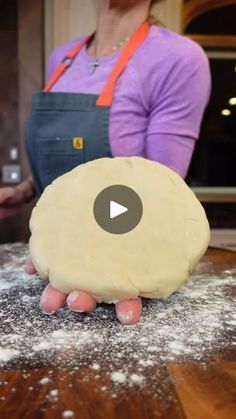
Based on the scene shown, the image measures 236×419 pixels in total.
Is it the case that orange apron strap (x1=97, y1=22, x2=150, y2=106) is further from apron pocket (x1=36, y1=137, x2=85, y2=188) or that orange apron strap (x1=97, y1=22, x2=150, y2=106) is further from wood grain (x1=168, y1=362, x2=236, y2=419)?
wood grain (x1=168, y1=362, x2=236, y2=419)

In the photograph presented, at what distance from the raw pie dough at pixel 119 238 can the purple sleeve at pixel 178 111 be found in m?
0.20

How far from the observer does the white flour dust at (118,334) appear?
0.44 meters

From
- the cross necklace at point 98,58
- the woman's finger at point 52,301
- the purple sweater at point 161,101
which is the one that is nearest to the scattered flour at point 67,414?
the woman's finger at point 52,301

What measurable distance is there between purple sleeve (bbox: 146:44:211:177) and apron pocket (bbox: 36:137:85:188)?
146mm

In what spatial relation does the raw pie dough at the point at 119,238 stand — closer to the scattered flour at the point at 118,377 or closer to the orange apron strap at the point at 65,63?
the scattered flour at the point at 118,377

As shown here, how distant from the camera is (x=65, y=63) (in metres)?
0.99

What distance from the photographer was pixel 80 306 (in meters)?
0.55

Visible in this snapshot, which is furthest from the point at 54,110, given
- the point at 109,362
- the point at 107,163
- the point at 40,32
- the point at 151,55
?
the point at 40,32

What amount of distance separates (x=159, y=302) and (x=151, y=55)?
446mm

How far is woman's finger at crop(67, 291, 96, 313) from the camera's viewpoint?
1.80 feet

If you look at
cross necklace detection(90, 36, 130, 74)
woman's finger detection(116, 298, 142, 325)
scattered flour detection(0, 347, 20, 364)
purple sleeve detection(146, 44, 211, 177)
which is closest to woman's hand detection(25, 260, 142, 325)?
woman's finger detection(116, 298, 142, 325)

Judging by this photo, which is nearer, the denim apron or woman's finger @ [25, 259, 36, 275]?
woman's finger @ [25, 259, 36, 275]

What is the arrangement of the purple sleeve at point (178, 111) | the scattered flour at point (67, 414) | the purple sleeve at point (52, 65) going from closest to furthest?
1. the scattered flour at point (67, 414)
2. the purple sleeve at point (178, 111)
3. the purple sleeve at point (52, 65)

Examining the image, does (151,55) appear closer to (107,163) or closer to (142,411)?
(107,163)
